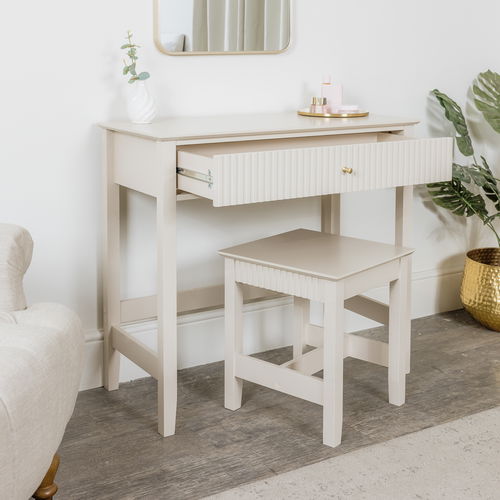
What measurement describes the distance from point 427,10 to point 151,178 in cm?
136

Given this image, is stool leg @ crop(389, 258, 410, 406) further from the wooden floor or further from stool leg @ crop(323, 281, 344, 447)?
stool leg @ crop(323, 281, 344, 447)

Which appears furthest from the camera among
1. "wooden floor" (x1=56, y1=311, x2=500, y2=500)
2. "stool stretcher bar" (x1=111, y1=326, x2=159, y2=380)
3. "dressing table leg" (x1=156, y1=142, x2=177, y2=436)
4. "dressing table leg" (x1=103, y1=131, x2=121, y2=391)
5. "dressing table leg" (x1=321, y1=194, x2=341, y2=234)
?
"dressing table leg" (x1=321, y1=194, x2=341, y2=234)

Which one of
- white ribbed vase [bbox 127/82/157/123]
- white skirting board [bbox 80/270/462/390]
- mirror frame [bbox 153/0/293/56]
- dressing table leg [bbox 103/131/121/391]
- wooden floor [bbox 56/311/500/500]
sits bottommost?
wooden floor [bbox 56/311/500/500]

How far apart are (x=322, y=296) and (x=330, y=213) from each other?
75 centimetres

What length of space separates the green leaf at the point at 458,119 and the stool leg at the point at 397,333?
794mm

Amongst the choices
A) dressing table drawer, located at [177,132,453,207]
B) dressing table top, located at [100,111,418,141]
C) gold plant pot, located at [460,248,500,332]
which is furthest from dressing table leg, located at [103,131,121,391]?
gold plant pot, located at [460,248,500,332]

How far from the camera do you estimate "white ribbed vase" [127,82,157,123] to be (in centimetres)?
218

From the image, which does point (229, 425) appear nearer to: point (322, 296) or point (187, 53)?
point (322, 296)

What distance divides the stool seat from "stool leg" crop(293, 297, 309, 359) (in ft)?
0.76

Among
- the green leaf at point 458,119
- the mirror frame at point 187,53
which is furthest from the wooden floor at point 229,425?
the mirror frame at point 187,53

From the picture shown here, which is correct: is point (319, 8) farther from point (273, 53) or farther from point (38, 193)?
point (38, 193)

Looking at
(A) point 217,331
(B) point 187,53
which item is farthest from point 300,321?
(B) point 187,53

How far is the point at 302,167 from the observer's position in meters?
1.98

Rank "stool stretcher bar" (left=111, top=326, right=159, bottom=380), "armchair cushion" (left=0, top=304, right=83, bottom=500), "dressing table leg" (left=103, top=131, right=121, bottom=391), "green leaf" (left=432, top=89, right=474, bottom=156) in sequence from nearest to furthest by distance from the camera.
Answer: "armchair cushion" (left=0, top=304, right=83, bottom=500), "stool stretcher bar" (left=111, top=326, right=159, bottom=380), "dressing table leg" (left=103, top=131, right=121, bottom=391), "green leaf" (left=432, top=89, right=474, bottom=156)
